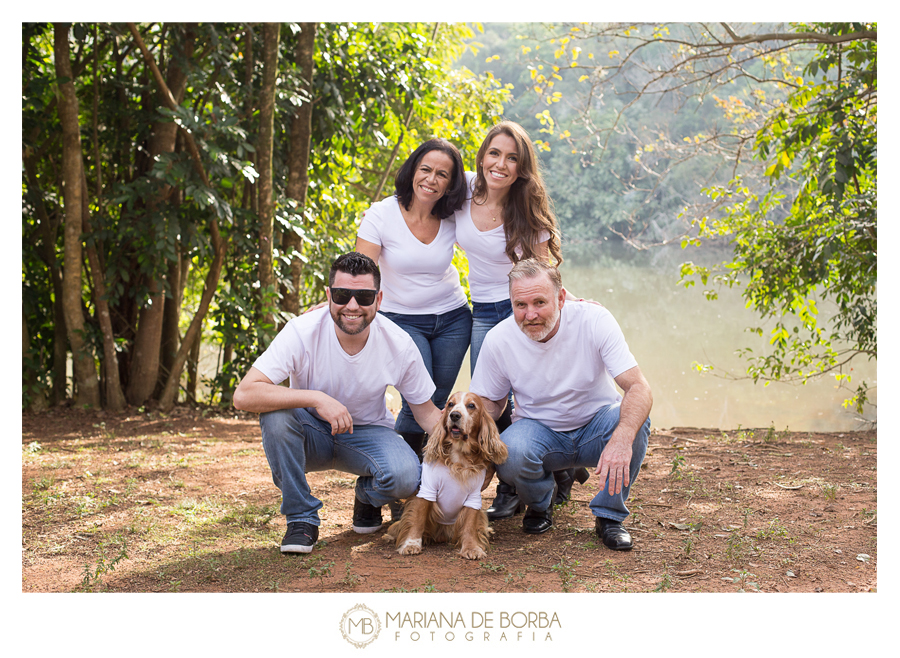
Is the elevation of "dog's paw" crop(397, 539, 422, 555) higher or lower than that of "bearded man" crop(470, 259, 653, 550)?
lower

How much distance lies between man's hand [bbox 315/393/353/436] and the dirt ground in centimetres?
58

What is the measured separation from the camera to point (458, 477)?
3.34 m

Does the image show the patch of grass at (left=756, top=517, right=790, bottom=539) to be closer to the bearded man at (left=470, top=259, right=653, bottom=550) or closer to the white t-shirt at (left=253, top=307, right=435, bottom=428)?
the bearded man at (left=470, top=259, right=653, bottom=550)

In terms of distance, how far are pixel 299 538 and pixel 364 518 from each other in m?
0.46

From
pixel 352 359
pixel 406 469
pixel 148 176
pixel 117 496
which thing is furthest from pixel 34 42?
pixel 406 469

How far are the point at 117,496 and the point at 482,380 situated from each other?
2.37m

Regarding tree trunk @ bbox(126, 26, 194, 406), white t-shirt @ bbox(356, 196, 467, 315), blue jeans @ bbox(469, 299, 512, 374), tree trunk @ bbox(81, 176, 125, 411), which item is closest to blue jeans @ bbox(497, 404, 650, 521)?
blue jeans @ bbox(469, 299, 512, 374)

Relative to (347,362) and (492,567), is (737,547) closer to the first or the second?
(492,567)

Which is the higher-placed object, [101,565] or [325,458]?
[325,458]

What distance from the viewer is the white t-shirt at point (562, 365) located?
3512mm

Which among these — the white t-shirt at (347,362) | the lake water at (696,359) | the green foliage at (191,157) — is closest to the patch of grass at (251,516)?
the white t-shirt at (347,362)
